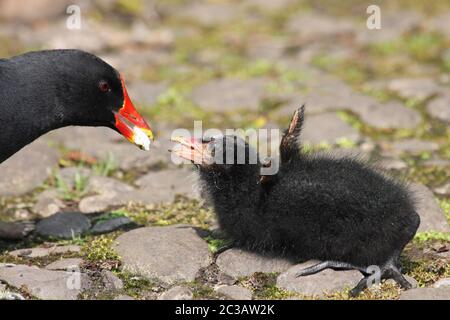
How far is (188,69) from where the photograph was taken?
10.0m

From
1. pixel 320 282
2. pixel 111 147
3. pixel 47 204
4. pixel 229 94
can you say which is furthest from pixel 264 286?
pixel 229 94

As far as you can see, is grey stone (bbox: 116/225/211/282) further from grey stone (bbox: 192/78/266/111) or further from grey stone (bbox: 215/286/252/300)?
grey stone (bbox: 192/78/266/111)

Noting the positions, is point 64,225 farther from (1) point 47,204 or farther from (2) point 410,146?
(2) point 410,146

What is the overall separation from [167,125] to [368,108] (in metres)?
2.01

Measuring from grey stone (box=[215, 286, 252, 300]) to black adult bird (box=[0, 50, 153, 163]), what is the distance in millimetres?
1529

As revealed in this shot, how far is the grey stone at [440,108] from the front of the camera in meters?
8.43

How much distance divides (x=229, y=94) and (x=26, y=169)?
263cm

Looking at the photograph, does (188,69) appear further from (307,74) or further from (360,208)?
(360,208)

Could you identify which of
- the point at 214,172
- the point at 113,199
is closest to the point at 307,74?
the point at 113,199

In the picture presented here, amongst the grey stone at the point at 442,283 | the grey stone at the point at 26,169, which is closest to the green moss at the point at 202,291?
the grey stone at the point at 442,283

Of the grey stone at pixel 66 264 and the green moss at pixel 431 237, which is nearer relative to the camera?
the grey stone at pixel 66 264

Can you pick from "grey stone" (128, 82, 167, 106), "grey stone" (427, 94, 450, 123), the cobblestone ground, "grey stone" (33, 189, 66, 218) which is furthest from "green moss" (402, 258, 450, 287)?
"grey stone" (128, 82, 167, 106)

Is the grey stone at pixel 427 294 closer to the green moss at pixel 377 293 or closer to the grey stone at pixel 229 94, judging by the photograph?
the green moss at pixel 377 293

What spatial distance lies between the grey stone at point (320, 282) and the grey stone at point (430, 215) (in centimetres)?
112
